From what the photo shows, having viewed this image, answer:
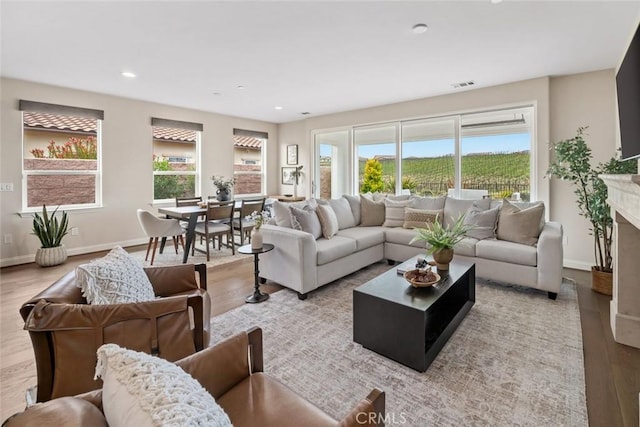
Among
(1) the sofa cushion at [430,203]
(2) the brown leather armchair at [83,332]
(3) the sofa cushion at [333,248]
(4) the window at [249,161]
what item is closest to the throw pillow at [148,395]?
(2) the brown leather armchair at [83,332]

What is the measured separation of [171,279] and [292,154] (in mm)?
5765

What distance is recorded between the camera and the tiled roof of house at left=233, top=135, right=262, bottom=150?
7045 mm

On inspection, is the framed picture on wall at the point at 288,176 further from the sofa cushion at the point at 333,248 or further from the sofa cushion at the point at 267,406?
the sofa cushion at the point at 267,406

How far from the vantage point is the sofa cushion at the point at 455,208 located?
4047 millimetres

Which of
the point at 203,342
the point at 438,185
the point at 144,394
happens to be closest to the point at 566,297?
the point at 438,185

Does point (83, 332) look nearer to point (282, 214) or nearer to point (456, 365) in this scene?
point (456, 365)

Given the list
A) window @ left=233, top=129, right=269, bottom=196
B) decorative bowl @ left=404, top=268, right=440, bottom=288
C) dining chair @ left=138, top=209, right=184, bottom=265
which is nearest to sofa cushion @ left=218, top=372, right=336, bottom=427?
decorative bowl @ left=404, top=268, right=440, bottom=288

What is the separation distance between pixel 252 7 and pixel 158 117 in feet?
12.9

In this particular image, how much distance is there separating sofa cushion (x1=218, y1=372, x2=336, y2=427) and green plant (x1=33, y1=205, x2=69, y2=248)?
15.3ft

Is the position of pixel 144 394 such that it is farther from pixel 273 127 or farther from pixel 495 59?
pixel 273 127

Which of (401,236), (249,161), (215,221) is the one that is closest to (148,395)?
(401,236)

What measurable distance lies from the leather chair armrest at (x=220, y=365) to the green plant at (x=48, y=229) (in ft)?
14.9

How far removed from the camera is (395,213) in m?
4.58

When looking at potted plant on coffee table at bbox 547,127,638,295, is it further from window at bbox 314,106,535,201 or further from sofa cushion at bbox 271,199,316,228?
sofa cushion at bbox 271,199,316,228
